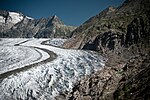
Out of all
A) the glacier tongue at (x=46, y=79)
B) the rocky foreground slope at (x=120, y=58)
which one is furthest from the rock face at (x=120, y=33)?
the glacier tongue at (x=46, y=79)

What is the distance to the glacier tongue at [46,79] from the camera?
3181 cm

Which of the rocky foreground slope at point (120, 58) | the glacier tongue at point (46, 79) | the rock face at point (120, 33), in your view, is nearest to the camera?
the rocky foreground slope at point (120, 58)

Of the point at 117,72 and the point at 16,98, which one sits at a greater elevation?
the point at 117,72

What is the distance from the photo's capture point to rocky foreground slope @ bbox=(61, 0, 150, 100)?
949 inches

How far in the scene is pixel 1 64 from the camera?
48.9 meters

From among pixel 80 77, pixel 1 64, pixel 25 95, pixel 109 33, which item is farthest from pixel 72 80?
pixel 109 33

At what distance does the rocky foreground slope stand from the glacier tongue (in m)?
1.97

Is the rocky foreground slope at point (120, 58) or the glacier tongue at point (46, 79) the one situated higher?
the rocky foreground slope at point (120, 58)

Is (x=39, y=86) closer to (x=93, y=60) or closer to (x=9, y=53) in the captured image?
(x=93, y=60)

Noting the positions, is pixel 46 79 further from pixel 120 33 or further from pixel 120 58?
pixel 120 33

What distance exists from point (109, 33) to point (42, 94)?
98.7ft

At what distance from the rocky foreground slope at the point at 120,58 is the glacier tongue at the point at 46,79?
77.7 inches

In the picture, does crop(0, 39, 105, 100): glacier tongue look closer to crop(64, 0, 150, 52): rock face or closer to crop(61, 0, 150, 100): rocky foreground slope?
crop(61, 0, 150, 100): rocky foreground slope

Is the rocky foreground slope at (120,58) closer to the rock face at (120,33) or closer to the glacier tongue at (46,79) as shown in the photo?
the rock face at (120,33)
